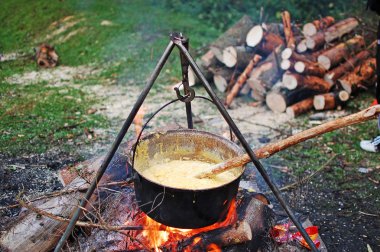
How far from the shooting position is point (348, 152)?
565 centimetres

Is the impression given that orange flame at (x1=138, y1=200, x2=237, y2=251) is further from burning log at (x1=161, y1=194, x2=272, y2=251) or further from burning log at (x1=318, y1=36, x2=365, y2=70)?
burning log at (x1=318, y1=36, x2=365, y2=70)

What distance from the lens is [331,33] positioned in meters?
7.57

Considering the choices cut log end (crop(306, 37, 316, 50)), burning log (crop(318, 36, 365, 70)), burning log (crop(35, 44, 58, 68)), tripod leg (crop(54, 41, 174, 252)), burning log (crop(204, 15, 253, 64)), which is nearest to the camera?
tripod leg (crop(54, 41, 174, 252))

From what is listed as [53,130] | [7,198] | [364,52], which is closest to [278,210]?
[7,198]

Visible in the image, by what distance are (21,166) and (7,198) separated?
67 cm

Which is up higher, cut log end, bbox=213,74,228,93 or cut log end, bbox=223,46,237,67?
cut log end, bbox=223,46,237,67

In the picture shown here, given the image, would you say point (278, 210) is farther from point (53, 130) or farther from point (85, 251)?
point (53, 130)

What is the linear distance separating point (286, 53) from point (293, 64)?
0.25 metres

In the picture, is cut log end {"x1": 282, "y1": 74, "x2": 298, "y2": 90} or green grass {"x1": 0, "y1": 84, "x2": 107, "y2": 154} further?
cut log end {"x1": 282, "y1": 74, "x2": 298, "y2": 90}

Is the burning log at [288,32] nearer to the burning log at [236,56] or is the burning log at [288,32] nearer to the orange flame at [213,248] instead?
the burning log at [236,56]

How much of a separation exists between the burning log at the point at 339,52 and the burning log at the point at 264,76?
83 centimetres

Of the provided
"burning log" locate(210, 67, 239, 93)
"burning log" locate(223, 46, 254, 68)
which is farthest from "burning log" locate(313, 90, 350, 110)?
"burning log" locate(210, 67, 239, 93)

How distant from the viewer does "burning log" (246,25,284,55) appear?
7590 millimetres

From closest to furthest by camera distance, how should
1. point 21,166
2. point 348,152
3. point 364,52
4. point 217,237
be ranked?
point 217,237 < point 21,166 < point 348,152 < point 364,52
